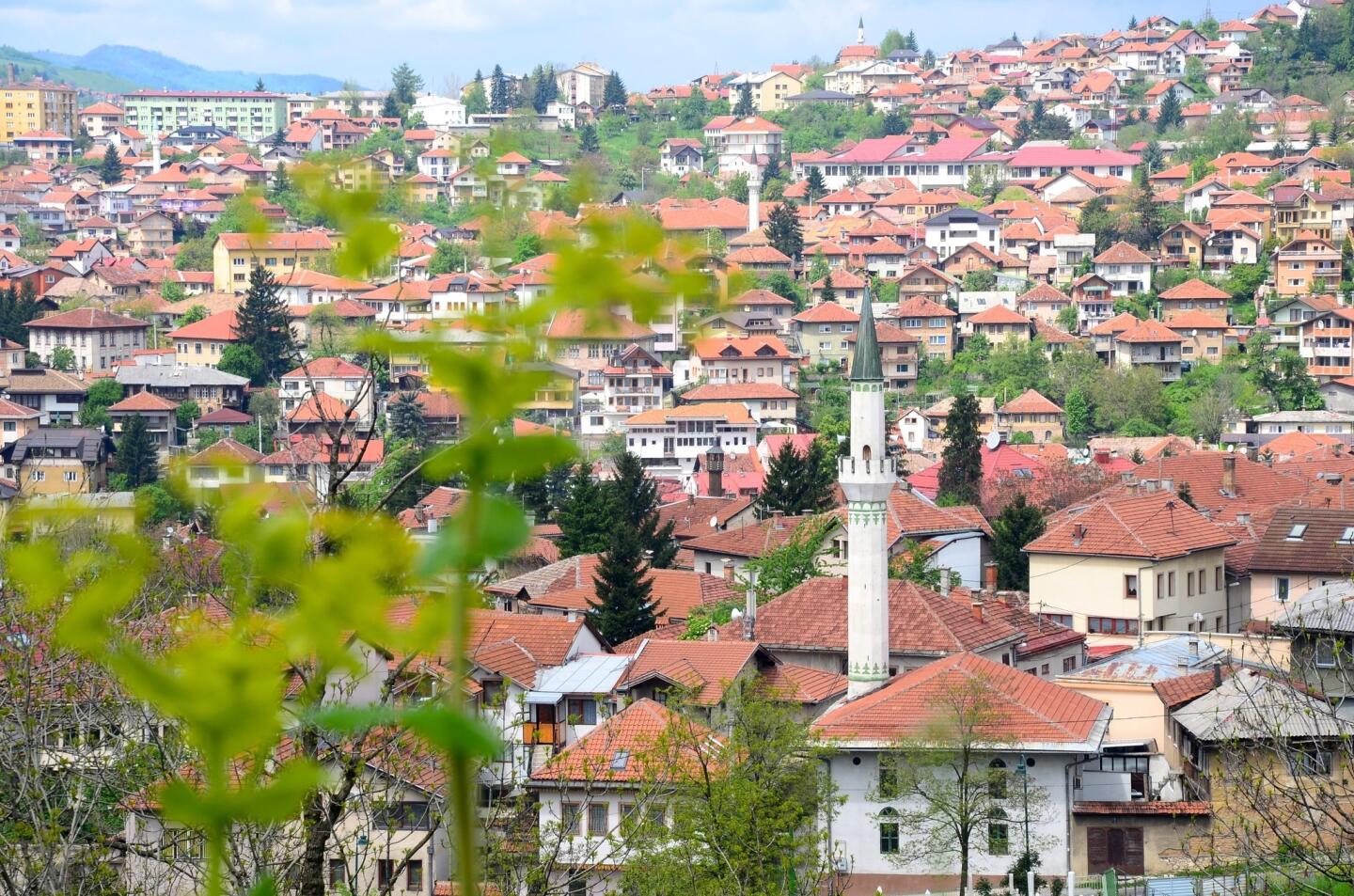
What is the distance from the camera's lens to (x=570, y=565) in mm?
25250

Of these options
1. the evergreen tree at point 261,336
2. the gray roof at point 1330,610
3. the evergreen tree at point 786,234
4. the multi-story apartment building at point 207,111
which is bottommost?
the gray roof at point 1330,610

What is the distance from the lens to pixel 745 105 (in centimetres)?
8212

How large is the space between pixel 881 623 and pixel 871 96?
6760 cm

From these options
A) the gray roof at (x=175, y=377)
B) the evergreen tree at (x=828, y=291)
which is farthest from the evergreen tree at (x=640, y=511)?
the evergreen tree at (x=828, y=291)

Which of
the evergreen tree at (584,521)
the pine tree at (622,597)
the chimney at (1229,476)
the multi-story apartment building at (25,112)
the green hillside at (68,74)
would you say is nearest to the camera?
the pine tree at (622,597)

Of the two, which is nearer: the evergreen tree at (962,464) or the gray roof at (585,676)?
the gray roof at (585,676)

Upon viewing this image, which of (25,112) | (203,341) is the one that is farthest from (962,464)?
(25,112)

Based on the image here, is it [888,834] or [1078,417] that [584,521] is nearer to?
[888,834]

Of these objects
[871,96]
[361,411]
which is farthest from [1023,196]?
[361,411]

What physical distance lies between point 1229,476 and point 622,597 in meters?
11.6

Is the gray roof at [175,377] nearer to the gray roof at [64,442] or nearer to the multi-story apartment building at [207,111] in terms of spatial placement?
the gray roof at [64,442]

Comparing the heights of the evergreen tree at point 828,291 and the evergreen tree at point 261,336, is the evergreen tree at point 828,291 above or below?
above

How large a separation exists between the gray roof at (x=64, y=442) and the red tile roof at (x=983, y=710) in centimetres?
2640

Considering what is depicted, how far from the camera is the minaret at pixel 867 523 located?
17.8 meters
